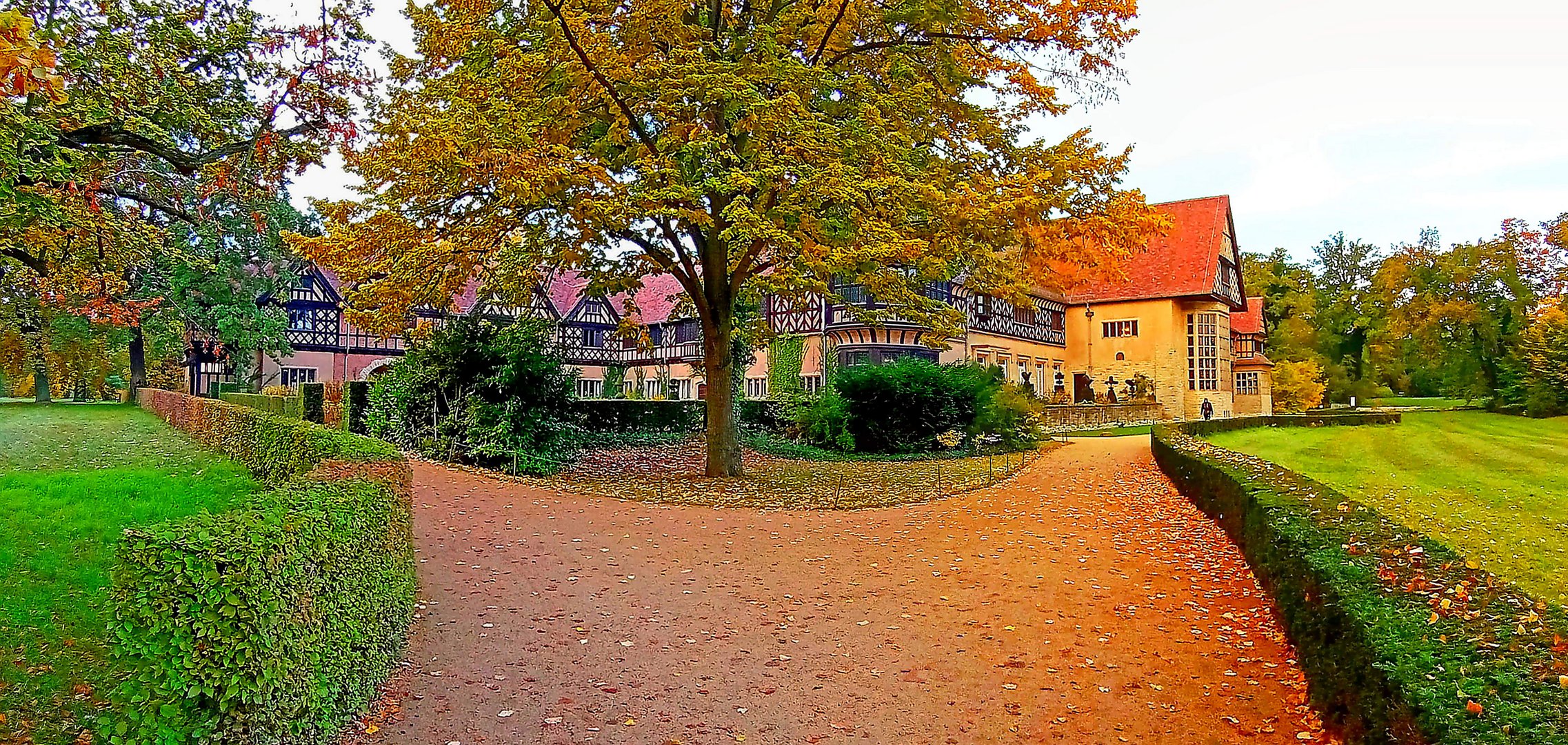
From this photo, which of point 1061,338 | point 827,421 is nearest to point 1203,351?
point 1061,338

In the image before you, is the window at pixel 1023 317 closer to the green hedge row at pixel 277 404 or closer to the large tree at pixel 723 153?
the large tree at pixel 723 153

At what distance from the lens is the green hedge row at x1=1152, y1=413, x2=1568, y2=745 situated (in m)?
2.98

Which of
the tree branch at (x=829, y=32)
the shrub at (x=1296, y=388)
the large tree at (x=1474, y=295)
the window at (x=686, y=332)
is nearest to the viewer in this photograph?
the tree branch at (x=829, y=32)

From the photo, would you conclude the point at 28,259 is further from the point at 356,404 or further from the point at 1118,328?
the point at 1118,328

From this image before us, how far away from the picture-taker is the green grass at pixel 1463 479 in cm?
832

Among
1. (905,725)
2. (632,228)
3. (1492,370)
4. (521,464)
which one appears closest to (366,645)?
(905,725)

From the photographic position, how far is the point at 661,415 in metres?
21.5

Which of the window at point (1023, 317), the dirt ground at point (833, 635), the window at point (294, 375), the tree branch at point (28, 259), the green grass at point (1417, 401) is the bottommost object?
the dirt ground at point (833, 635)

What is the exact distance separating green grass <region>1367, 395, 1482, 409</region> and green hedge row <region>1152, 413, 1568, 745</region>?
4367 centimetres

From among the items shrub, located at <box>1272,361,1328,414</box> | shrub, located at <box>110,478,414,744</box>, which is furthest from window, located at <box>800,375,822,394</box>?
shrub, located at <box>1272,361,1328,414</box>

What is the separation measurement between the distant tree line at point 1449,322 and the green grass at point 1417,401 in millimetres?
727

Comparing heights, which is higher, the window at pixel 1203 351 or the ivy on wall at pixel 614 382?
the window at pixel 1203 351

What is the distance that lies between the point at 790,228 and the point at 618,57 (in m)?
2.93

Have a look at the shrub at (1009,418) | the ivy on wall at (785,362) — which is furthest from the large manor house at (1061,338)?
the shrub at (1009,418)
